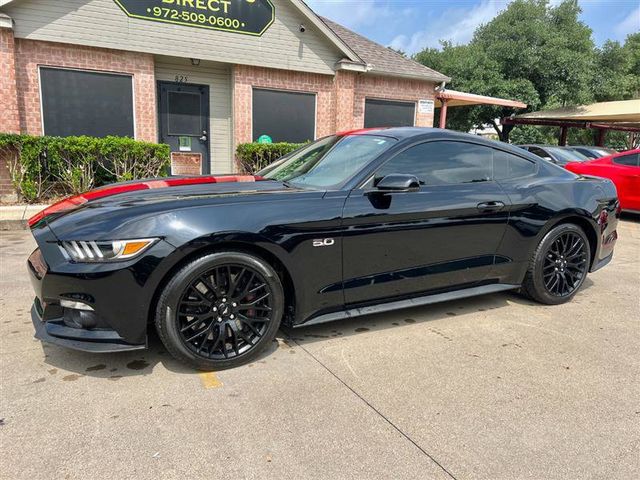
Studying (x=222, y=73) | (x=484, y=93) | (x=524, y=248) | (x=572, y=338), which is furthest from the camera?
(x=484, y=93)

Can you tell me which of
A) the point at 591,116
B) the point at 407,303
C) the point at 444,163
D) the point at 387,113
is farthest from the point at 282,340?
the point at 591,116

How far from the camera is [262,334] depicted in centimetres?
312

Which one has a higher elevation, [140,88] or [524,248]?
[140,88]

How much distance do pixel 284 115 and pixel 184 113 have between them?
2354 mm

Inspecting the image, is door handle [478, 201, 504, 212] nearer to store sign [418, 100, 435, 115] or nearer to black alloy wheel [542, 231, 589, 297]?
black alloy wheel [542, 231, 589, 297]

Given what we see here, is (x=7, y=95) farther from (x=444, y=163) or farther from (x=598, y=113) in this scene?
(x=598, y=113)

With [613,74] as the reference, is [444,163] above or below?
below

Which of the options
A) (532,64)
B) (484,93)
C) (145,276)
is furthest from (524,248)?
(532,64)

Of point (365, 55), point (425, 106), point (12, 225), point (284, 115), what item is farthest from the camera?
point (425, 106)

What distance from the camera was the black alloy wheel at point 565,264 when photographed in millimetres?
4277

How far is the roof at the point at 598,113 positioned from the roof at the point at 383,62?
11.6 meters

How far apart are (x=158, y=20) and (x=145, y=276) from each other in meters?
9.12

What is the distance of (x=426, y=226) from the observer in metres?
3.57

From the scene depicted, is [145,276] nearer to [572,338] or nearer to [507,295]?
[572,338]
